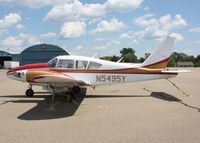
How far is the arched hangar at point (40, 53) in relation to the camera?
5206cm

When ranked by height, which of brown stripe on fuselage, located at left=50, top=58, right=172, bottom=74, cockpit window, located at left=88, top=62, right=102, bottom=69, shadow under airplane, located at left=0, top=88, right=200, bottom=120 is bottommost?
shadow under airplane, located at left=0, top=88, right=200, bottom=120

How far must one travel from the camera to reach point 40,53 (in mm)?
52344

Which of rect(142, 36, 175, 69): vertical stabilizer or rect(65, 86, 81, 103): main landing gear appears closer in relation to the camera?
rect(65, 86, 81, 103): main landing gear

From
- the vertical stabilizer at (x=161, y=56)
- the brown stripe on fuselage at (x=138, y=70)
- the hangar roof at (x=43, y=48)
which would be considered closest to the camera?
the brown stripe on fuselage at (x=138, y=70)

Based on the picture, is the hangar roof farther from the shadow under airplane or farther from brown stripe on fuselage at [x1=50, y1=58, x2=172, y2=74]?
brown stripe on fuselage at [x1=50, y1=58, x2=172, y2=74]

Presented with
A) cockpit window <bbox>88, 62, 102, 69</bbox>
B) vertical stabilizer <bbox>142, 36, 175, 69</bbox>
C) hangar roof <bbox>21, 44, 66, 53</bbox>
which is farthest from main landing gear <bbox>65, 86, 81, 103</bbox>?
hangar roof <bbox>21, 44, 66, 53</bbox>

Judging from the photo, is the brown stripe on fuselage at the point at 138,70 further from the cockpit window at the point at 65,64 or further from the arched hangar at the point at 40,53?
the arched hangar at the point at 40,53

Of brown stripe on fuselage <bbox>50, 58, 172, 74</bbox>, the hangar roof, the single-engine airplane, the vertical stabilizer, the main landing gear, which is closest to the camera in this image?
the main landing gear

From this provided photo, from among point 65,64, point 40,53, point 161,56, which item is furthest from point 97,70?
point 40,53

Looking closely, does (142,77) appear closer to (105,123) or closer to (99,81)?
(99,81)

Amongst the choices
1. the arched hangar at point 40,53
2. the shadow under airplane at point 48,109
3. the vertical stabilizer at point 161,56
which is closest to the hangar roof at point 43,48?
the arched hangar at point 40,53

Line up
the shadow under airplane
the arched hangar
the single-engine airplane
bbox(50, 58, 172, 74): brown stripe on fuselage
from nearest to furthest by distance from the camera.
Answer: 1. the shadow under airplane
2. the single-engine airplane
3. bbox(50, 58, 172, 74): brown stripe on fuselage
4. the arched hangar

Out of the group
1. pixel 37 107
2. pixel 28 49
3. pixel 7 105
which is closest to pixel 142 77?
pixel 37 107

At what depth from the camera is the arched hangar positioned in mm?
52062
